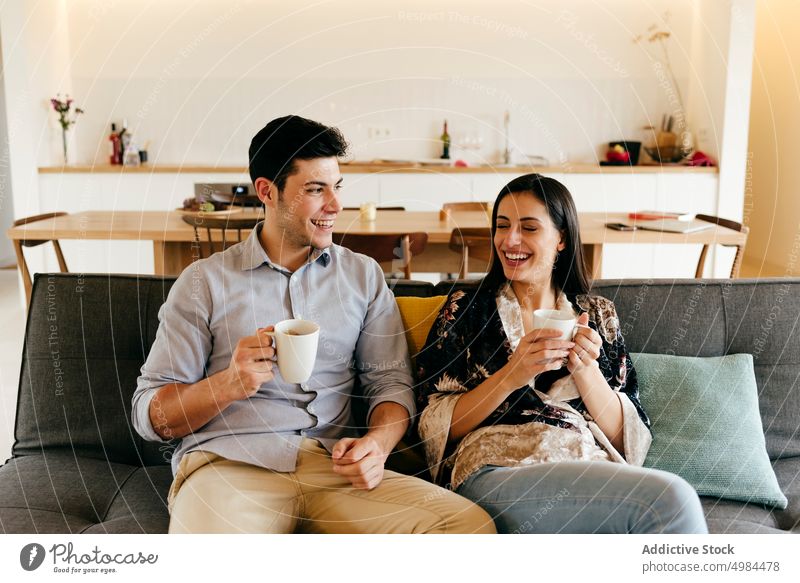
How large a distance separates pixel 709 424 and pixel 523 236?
62 cm

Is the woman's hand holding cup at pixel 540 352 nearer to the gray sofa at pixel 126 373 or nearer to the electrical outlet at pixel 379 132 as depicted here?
the gray sofa at pixel 126 373

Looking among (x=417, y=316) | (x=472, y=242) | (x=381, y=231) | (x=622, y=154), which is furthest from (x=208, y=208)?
(x=622, y=154)

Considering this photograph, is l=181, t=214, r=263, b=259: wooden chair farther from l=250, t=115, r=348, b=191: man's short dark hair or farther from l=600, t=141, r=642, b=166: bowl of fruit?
l=600, t=141, r=642, b=166: bowl of fruit

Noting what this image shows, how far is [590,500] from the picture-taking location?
4.49 feet

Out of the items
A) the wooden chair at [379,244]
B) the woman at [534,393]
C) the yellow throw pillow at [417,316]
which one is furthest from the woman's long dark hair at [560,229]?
the wooden chair at [379,244]

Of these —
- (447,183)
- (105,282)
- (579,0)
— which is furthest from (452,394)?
(579,0)

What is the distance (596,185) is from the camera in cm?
504

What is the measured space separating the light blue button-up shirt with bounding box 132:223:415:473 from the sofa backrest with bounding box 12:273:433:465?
274mm

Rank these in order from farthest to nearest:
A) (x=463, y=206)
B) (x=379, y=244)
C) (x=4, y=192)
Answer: (x=4, y=192) → (x=463, y=206) → (x=379, y=244)

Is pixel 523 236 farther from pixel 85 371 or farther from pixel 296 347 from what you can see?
pixel 85 371

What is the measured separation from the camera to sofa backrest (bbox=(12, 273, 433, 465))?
1.78 metres

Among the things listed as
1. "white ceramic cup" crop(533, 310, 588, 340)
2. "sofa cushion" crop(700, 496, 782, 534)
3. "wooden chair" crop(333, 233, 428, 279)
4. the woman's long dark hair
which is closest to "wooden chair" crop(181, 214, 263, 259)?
"wooden chair" crop(333, 233, 428, 279)

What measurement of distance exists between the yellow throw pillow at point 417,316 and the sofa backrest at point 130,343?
0.10 m
